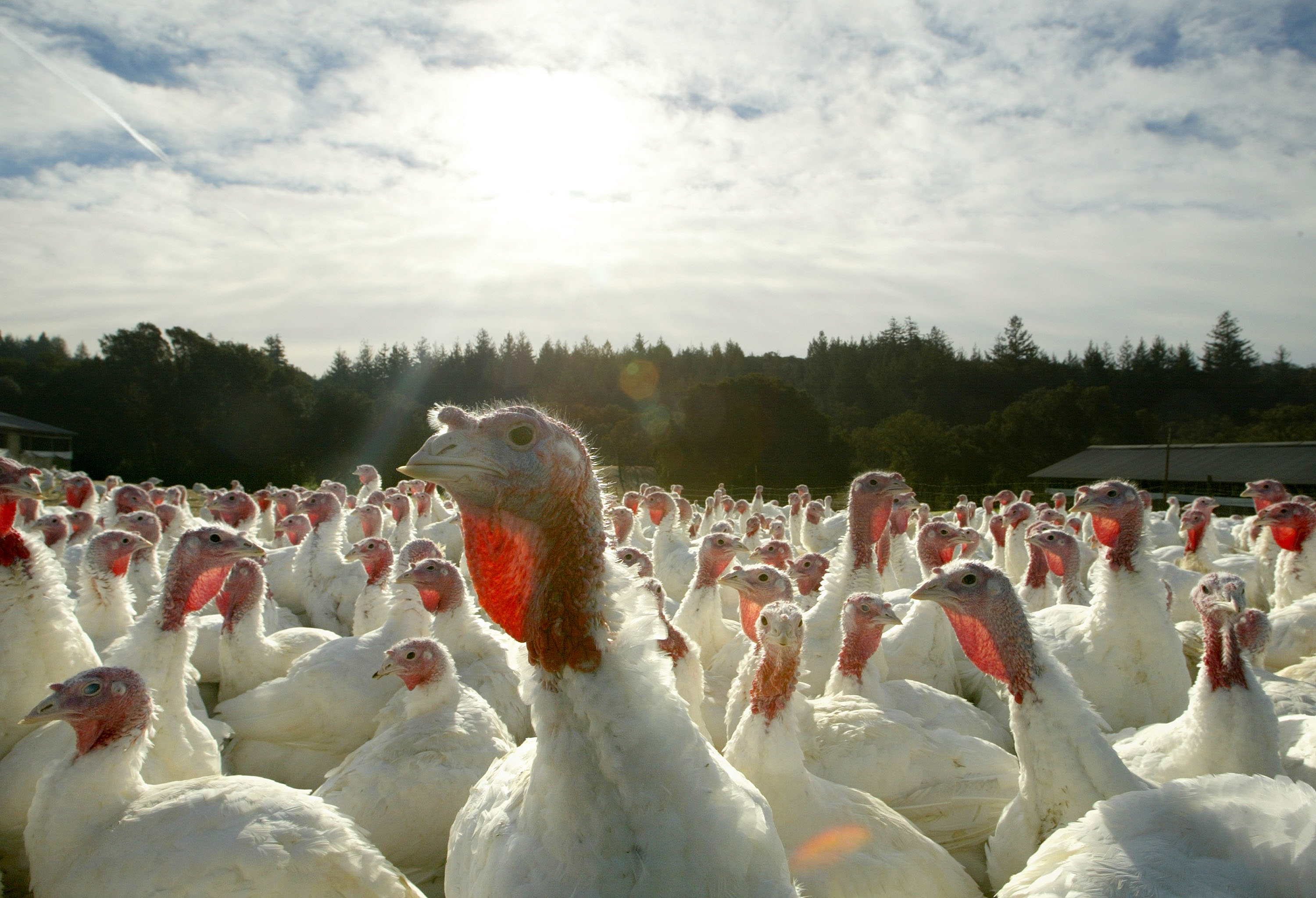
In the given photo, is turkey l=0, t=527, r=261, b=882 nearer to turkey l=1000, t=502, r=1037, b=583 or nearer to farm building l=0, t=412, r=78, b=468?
turkey l=1000, t=502, r=1037, b=583

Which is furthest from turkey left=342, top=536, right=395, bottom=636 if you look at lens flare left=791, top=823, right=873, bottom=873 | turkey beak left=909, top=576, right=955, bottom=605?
turkey beak left=909, top=576, right=955, bottom=605

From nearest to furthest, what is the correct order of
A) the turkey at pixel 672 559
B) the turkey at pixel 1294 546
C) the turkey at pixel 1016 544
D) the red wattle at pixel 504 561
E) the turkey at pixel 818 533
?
the red wattle at pixel 504 561 → the turkey at pixel 1294 546 → the turkey at pixel 1016 544 → the turkey at pixel 672 559 → the turkey at pixel 818 533

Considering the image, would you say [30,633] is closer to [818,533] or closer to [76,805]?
[76,805]

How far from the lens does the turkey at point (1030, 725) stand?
117 inches

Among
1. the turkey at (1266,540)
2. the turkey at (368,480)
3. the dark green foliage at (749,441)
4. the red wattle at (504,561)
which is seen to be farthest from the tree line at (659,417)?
the red wattle at (504,561)

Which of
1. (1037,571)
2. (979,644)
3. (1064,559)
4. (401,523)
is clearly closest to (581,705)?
(979,644)

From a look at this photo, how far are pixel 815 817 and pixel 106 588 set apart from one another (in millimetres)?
6062

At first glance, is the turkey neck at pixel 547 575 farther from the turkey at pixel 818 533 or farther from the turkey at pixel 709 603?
the turkey at pixel 818 533

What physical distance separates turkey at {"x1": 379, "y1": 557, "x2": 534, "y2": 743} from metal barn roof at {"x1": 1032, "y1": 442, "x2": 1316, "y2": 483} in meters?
34.1

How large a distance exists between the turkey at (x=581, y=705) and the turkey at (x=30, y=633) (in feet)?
12.6

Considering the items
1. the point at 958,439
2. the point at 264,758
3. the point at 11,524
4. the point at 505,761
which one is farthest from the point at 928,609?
the point at 958,439

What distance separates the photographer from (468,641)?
18.1 feet

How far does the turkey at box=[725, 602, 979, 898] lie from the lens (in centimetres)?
290

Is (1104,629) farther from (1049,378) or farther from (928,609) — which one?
(1049,378)
